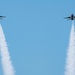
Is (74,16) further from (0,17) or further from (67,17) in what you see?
(0,17)

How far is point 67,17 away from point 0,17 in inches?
900

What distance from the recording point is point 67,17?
6569 cm

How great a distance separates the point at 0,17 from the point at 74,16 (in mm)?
25067

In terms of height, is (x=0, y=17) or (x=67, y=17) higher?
(x=67, y=17)

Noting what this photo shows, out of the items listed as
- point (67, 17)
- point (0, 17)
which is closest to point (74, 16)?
point (67, 17)

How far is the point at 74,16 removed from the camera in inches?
2564

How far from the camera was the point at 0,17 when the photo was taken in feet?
203

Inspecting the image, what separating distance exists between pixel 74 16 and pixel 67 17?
241cm

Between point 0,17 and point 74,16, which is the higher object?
point 74,16
